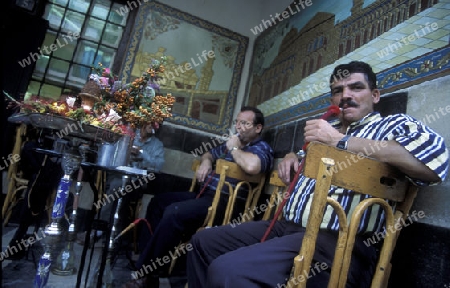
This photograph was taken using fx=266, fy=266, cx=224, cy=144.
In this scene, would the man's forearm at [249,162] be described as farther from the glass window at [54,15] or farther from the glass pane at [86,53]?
the glass window at [54,15]

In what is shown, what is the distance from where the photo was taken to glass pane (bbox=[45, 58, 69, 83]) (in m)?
3.73

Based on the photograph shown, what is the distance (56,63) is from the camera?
3771 mm

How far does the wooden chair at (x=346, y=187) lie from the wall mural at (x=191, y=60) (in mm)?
2924

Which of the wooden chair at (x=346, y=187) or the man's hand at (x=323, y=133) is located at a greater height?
the man's hand at (x=323, y=133)

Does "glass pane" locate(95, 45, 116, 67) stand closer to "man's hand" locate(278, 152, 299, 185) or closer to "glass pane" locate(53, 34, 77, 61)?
"glass pane" locate(53, 34, 77, 61)

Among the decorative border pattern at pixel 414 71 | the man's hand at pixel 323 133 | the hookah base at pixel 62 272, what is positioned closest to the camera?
the man's hand at pixel 323 133

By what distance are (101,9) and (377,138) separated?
13.5ft

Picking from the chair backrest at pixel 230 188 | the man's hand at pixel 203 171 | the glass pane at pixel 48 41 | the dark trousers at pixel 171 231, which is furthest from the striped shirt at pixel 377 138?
the glass pane at pixel 48 41

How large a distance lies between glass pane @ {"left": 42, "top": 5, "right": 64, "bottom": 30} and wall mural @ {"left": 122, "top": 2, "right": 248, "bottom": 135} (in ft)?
3.72

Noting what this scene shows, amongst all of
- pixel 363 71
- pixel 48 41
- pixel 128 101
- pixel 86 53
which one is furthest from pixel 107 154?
pixel 48 41

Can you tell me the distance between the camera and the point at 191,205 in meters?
2.05

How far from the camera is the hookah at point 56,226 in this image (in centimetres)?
131

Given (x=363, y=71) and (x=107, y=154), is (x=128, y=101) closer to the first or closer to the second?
(x=107, y=154)

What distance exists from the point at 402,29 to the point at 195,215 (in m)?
1.83
